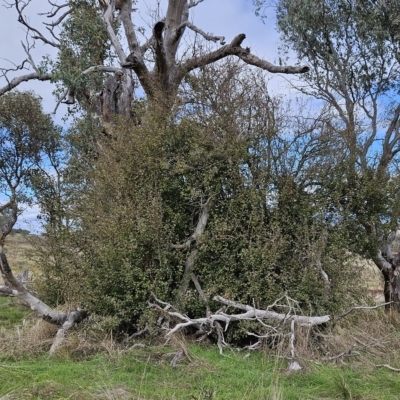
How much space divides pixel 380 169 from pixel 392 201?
77 centimetres

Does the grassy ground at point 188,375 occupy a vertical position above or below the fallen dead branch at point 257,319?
below

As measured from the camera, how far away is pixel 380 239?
9.45 m

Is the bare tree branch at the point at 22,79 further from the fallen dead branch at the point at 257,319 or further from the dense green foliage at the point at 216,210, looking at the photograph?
the fallen dead branch at the point at 257,319

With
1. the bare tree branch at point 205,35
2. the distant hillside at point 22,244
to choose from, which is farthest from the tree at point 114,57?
the distant hillside at point 22,244

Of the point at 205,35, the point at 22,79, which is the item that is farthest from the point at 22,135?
the point at 205,35

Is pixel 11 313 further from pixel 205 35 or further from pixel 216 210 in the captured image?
pixel 205 35

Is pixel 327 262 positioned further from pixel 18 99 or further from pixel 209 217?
pixel 18 99

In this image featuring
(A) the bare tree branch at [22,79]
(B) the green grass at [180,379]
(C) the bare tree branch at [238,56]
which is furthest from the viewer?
(A) the bare tree branch at [22,79]

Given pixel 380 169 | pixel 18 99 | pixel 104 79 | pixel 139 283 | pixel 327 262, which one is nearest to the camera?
pixel 139 283

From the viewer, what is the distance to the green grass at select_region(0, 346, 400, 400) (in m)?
4.53

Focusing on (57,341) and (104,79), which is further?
(104,79)

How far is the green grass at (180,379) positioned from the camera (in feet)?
14.9

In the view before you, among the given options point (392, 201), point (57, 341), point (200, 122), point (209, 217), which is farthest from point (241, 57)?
point (57, 341)

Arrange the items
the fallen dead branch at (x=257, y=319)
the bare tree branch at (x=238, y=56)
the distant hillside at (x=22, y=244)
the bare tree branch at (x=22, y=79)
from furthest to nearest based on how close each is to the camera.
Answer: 1. the bare tree branch at (x=22, y=79)
2. the distant hillside at (x=22, y=244)
3. the bare tree branch at (x=238, y=56)
4. the fallen dead branch at (x=257, y=319)
